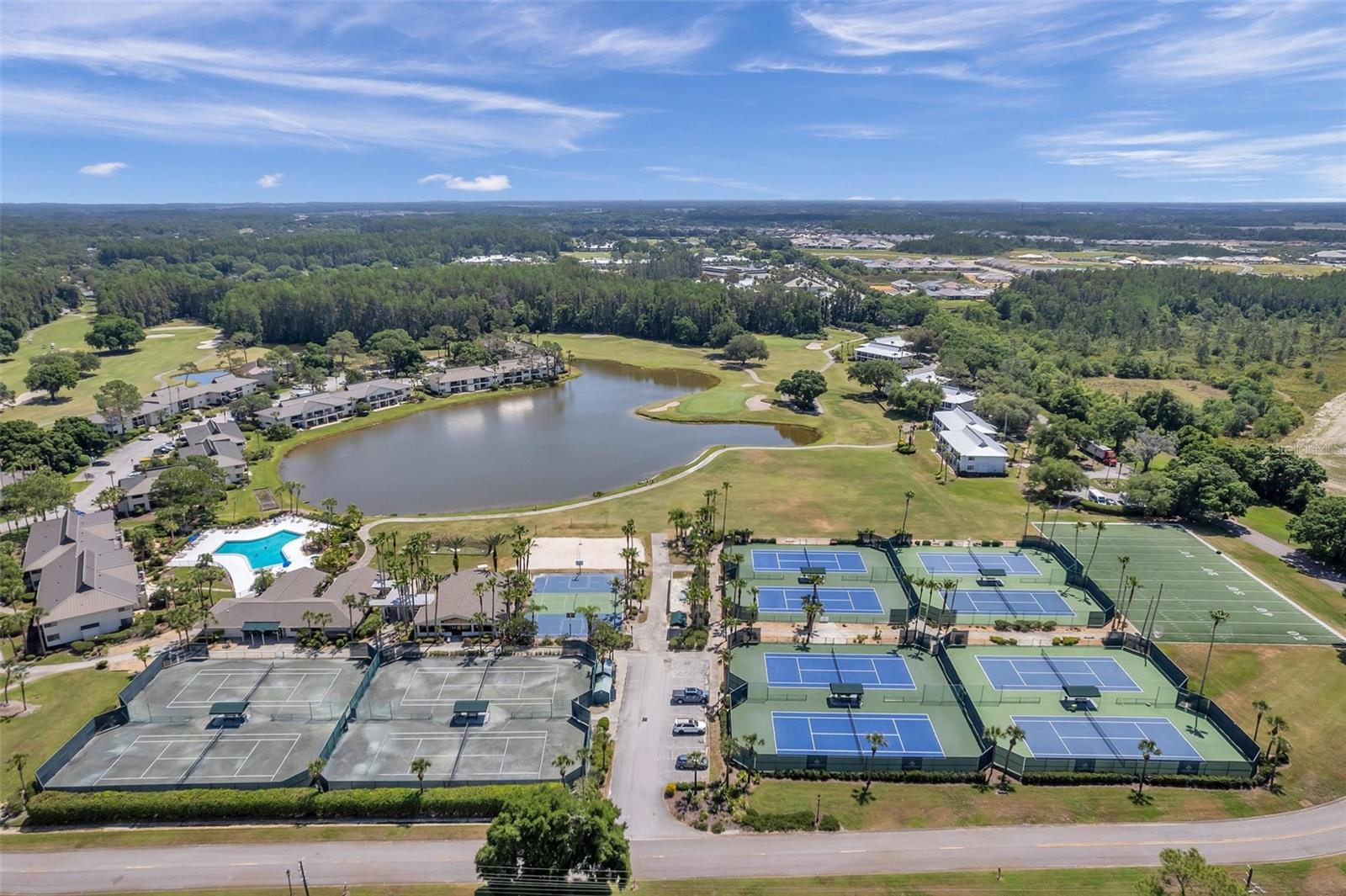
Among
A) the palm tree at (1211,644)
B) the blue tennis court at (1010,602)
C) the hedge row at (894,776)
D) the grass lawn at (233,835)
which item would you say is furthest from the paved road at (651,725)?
the palm tree at (1211,644)

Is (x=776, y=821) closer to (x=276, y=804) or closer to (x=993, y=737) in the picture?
(x=993, y=737)

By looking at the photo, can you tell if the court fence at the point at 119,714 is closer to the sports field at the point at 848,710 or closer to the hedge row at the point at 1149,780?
the sports field at the point at 848,710

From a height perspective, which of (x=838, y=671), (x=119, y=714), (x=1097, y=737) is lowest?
(x=119, y=714)

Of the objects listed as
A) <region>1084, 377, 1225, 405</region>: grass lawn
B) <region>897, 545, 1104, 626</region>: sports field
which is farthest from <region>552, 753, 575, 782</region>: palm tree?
<region>1084, 377, 1225, 405</region>: grass lawn

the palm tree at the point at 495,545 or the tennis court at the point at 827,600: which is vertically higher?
the palm tree at the point at 495,545

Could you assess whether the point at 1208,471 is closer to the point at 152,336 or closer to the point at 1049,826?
the point at 1049,826

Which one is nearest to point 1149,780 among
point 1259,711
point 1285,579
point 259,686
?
point 1259,711
